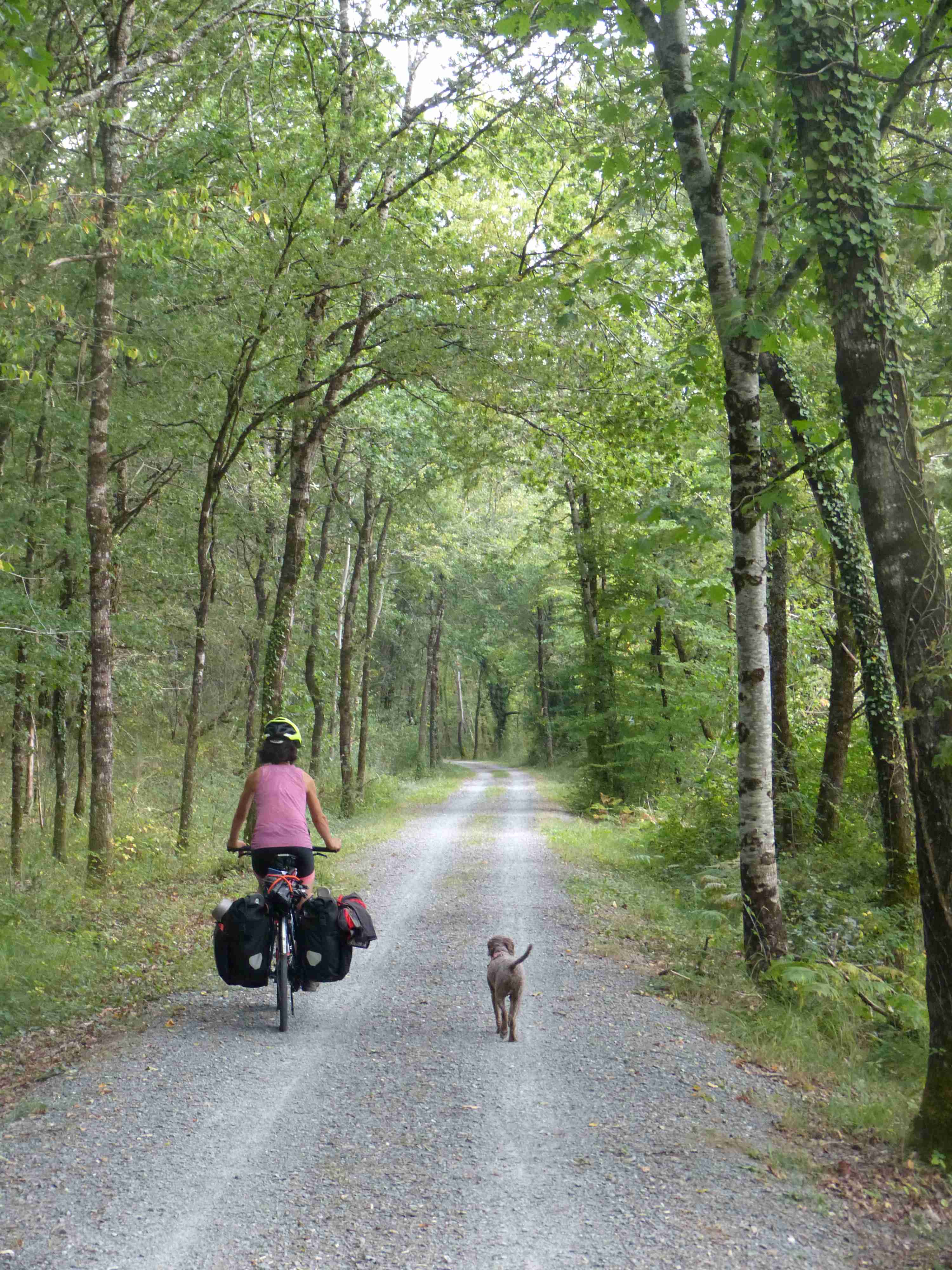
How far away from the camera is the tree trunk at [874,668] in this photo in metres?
9.77

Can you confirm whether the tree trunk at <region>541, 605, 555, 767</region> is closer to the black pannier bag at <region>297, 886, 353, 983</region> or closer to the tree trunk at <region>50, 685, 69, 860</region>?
the tree trunk at <region>50, 685, 69, 860</region>

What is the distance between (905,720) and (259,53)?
13293 millimetres

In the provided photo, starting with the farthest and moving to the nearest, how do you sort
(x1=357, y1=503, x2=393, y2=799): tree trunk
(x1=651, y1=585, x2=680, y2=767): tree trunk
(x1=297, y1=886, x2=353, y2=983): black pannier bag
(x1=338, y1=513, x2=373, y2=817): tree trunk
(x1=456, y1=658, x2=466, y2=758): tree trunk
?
(x1=456, y1=658, x2=466, y2=758): tree trunk, (x1=357, y1=503, x2=393, y2=799): tree trunk, (x1=338, y1=513, x2=373, y2=817): tree trunk, (x1=651, y1=585, x2=680, y2=767): tree trunk, (x1=297, y1=886, x2=353, y2=983): black pannier bag

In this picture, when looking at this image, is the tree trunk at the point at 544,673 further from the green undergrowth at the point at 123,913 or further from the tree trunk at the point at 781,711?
the tree trunk at the point at 781,711

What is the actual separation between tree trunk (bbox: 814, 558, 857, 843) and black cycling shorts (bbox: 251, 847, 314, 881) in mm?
7434

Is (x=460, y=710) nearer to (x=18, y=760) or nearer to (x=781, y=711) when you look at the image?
(x=18, y=760)

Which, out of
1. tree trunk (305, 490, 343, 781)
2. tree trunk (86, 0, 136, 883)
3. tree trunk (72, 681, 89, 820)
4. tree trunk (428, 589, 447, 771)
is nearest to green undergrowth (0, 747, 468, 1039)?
tree trunk (72, 681, 89, 820)

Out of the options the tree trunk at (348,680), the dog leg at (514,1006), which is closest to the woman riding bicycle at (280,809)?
the dog leg at (514,1006)

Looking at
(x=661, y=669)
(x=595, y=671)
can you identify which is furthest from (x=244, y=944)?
(x=595, y=671)

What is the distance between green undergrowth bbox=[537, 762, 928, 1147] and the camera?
5969mm

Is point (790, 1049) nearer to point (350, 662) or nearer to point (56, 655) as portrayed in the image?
point (56, 655)

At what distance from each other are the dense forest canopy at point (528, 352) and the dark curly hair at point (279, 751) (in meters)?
2.31

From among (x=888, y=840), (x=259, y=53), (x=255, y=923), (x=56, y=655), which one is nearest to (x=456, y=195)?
(x=259, y=53)

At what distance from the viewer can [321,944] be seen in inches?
256
